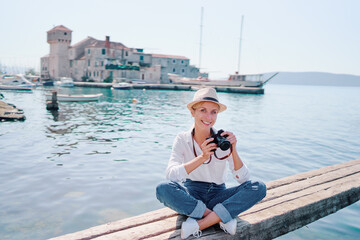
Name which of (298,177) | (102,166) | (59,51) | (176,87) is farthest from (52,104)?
(59,51)

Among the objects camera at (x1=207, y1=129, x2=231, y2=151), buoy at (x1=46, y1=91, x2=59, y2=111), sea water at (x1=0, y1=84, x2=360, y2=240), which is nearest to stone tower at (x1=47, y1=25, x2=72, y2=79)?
buoy at (x1=46, y1=91, x2=59, y2=111)

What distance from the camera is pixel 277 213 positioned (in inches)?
149

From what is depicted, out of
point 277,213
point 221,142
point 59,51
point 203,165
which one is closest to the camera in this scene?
point 221,142

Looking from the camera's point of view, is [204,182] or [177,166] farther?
[204,182]

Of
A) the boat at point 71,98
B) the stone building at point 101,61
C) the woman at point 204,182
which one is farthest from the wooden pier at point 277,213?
the stone building at point 101,61

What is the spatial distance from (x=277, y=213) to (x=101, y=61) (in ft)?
220

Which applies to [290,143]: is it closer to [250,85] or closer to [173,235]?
[173,235]

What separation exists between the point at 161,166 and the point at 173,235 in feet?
21.6

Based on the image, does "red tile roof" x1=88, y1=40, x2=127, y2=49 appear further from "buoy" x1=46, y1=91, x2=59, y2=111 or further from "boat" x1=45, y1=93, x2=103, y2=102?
"buoy" x1=46, y1=91, x2=59, y2=111

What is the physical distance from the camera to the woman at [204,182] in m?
3.14

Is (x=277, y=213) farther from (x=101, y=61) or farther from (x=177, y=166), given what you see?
(x=101, y=61)

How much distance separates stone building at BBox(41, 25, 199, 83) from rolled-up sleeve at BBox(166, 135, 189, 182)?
6238 cm

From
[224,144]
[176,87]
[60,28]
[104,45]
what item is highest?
[60,28]

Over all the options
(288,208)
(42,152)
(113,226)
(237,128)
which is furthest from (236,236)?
(237,128)
